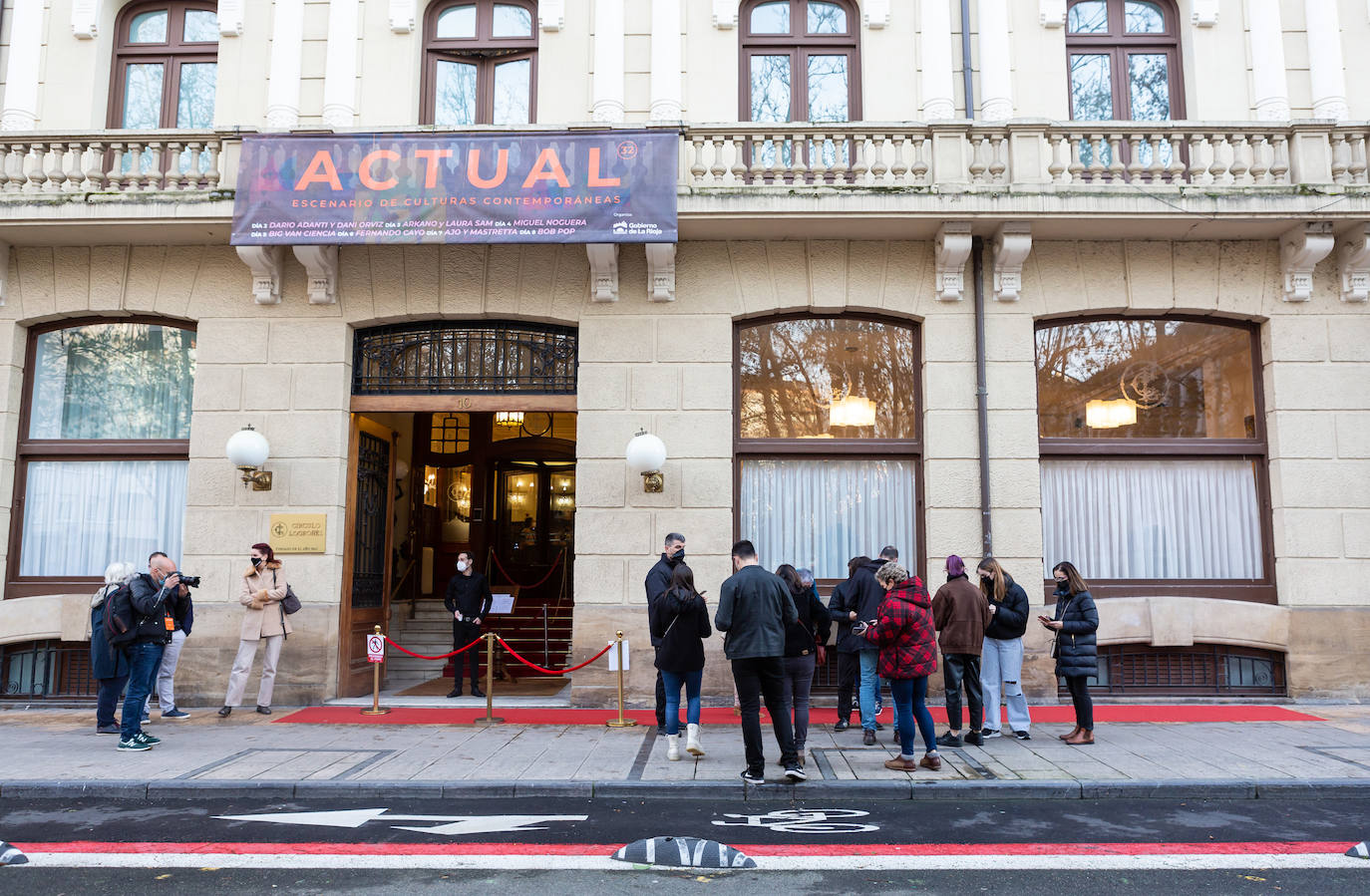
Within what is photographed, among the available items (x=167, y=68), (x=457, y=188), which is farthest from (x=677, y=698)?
(x=167, y=68)

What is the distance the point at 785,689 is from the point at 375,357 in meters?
7.31

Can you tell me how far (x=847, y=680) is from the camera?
33.8ft

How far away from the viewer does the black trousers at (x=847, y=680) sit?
33.7 feet

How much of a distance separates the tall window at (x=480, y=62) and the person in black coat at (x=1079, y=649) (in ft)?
29.2

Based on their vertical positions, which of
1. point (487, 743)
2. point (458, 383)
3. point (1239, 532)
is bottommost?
point (487, 743)

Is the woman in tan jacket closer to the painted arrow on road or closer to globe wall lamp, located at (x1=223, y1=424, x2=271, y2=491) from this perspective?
globe wall lamp, located at (x1=223, y1=424, x2=271, y2=491)

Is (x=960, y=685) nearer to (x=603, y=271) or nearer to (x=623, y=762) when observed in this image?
(x=623, y=762)

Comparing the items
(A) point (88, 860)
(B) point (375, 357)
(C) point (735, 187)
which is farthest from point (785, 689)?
(B) point (375, 357)

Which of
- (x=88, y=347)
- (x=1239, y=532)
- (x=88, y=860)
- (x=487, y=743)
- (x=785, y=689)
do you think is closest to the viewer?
(x=88, y=860)

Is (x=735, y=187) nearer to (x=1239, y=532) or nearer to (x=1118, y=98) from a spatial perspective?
(x=1118, y=98)

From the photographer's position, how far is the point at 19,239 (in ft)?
40.8

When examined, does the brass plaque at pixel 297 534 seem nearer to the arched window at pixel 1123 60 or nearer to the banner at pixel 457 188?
the banner at pixel 457 188

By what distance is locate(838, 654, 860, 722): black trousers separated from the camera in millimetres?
10273

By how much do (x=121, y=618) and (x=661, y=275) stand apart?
681 centimetres
